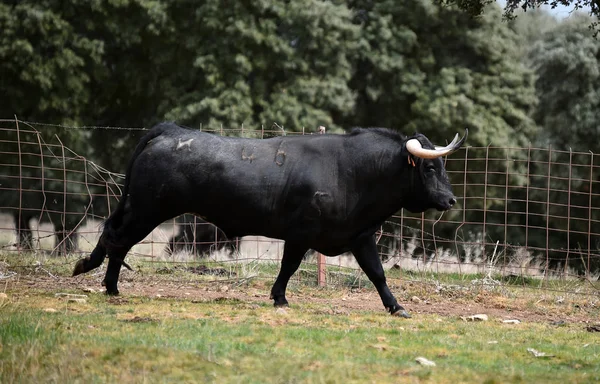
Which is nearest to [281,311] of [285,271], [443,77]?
[285,271]

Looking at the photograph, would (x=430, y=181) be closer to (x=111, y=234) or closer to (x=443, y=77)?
(x=111, y=234)

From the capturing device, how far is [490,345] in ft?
25.7

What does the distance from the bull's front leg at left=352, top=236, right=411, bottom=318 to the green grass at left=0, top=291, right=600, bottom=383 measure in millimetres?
483

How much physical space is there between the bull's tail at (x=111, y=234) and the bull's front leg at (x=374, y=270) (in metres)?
2.46

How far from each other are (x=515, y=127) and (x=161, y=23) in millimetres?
10108

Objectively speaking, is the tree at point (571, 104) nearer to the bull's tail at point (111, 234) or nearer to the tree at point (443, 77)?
the tree at point (443, 77)

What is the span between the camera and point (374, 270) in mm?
9977

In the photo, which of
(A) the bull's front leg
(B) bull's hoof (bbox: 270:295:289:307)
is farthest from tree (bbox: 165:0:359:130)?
(B) bull's hoof (bbox: 270:295:289:307)

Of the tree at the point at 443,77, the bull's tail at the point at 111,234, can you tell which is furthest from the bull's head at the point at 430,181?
the tree at the point at 443,77

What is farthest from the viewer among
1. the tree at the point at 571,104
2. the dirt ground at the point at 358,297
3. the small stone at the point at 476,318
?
the tree at the point at 571,104

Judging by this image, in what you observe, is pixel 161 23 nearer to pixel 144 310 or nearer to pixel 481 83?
pixel 481 83

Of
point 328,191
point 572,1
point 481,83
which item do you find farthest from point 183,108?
point 328,191

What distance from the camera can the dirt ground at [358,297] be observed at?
10.5 metres

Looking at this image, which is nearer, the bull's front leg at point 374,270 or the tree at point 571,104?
the bull's front leg at point 374,270
